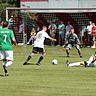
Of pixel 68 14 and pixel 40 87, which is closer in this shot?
pixel 40 87

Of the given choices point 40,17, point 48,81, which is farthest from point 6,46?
point 40,17

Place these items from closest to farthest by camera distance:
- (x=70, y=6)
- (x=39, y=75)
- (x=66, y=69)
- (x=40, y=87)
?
1. (x=40, y=87)
2. (x=39, y=75)
3. (x=66, y=69)
4. (x=70, y=6)

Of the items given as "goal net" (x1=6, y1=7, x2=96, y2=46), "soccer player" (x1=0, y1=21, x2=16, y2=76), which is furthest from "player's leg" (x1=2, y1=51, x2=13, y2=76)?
"goal net" (x1=6, y1=7, x2=96, y2=46)

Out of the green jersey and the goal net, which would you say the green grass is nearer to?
the green jersey

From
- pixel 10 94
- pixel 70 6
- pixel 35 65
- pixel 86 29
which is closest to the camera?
pixel 10 94

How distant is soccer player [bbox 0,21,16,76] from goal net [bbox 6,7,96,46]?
22959 millimetres

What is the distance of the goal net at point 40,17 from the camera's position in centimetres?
4403

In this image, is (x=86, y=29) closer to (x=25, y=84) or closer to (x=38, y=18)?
(x=38, y=18)

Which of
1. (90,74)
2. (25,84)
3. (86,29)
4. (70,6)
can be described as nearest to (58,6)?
(70,6)

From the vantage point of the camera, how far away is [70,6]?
1839 inches

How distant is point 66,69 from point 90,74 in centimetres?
236

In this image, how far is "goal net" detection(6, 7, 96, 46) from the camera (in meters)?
44.0

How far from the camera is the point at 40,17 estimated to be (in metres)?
45.3

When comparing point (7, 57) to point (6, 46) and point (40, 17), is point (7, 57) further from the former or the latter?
point (40, 17)
